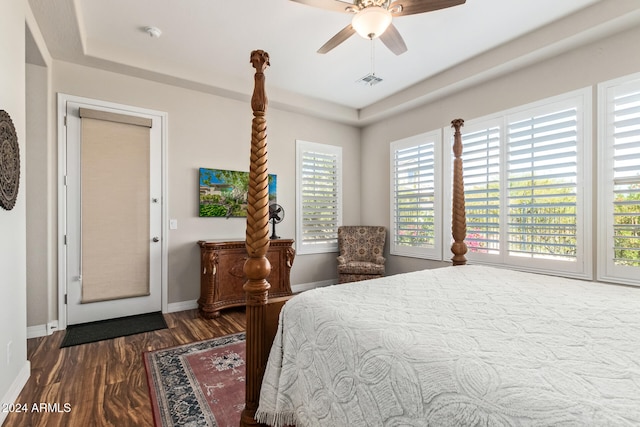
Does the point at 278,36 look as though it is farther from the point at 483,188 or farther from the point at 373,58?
the point at 483,188

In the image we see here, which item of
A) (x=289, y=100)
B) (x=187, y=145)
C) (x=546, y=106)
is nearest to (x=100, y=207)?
(x=187, y=145)

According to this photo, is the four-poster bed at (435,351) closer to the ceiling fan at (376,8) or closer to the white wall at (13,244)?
the ceiling fan at (376,8)

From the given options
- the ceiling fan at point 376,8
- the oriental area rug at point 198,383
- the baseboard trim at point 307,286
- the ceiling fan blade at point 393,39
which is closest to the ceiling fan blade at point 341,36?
the ceiling fan at point 376,8

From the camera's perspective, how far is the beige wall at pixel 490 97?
2.67 m

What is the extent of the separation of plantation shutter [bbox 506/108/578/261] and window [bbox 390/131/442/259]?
3.01 feet

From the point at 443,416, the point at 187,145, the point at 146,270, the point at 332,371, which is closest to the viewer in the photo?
the point at 443,416

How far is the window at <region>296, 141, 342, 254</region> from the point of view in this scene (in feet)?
15.3

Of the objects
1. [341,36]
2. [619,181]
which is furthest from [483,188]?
[341,36]

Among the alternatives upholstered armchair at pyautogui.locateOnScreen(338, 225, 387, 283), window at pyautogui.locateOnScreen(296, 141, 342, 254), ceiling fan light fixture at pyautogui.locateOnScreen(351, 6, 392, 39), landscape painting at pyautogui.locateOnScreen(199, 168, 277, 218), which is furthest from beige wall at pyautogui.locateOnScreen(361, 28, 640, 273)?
landscape painting at pyautogui.locateOnScreen(199, 168, 277, 218)

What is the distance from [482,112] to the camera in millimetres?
3611

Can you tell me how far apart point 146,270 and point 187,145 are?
155 cm

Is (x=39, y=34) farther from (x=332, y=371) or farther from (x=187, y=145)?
(x=332, y=371)

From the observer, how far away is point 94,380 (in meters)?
2.17

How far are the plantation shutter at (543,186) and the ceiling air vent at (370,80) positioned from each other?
1.59m
